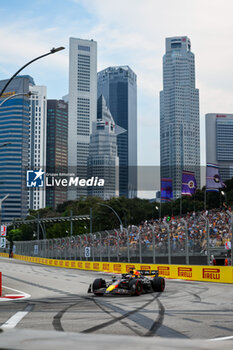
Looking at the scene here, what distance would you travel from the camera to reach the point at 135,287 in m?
16.1

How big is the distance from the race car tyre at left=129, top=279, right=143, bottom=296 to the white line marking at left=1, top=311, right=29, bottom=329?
578 centimetres

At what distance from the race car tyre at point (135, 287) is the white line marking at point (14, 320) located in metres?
5.78

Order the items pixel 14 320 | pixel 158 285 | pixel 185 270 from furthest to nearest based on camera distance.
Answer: pixel 185 270, pixel 158 285, pixel 14 320

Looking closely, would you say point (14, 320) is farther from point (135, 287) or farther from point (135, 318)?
point (135, 287)

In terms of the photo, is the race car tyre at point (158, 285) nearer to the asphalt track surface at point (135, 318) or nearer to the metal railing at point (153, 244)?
the asphalt track surface at point (135, 318)

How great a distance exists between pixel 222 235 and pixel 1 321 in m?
15.4

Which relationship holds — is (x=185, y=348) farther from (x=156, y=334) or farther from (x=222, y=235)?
(x=222, y=235)

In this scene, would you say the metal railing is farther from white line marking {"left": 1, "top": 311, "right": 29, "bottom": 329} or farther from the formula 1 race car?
white line marking {"left": 1, "top": 311, "right": 29, "bottom": 329}

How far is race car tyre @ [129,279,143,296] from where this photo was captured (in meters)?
16.1

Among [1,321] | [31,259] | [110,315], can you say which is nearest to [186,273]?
[110,315]

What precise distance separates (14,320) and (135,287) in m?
7.30

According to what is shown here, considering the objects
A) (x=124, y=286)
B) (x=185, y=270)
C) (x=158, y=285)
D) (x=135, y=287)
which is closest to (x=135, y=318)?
(x=135, y=287)

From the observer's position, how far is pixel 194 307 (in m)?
12.2

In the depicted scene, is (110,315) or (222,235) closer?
(110,315)
